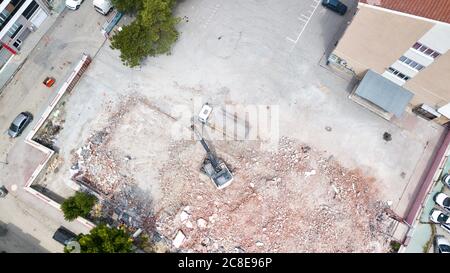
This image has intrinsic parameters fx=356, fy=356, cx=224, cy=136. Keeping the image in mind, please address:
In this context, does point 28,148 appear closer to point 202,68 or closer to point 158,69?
point 158,69

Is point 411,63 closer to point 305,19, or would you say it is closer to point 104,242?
point 305,19

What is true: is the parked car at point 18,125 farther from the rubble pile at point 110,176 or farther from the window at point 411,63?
the window at point 411,63

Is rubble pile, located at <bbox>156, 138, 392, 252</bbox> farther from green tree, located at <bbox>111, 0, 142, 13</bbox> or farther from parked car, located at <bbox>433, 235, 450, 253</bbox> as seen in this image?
green tree, located at <bbox>111, 0, 142, 13</bbox>

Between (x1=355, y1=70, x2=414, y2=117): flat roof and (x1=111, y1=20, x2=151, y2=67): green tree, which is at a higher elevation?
(x1=355, y1=70, x2=414, y2=117): flat roof

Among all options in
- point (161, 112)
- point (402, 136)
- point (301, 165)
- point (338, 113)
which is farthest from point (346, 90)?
point (161, 112)

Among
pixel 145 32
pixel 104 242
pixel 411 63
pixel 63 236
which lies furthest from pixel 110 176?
pixel 411 63

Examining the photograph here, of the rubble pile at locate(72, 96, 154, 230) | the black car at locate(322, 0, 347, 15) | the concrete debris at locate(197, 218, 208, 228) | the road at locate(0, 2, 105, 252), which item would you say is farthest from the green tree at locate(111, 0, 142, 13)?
the concrete debris at locate(197, 218, 208, 228)

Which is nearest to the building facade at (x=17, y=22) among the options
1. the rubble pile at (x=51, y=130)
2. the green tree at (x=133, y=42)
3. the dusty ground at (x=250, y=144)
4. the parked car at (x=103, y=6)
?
the parked car at (x=103, y=6)

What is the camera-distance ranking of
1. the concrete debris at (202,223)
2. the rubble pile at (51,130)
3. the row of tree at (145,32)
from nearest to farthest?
the concrete debris at (202,223) → the row of tree at (145,32) → the rubble pile at (51,130)
